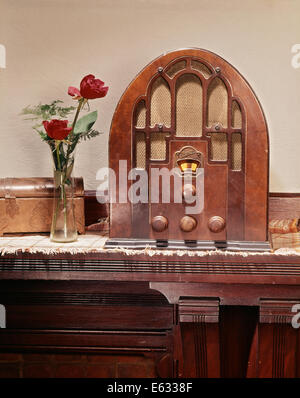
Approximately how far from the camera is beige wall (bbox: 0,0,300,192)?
143 cm

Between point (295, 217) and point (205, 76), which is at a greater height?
point (205, 76)

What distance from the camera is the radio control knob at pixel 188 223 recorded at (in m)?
1.08

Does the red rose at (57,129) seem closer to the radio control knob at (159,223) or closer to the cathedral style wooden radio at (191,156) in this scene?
the cathedral style wooden radio at (191,156)

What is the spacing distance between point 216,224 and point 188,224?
0.08m

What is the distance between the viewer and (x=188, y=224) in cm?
108

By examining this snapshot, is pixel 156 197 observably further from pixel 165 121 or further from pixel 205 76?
pixel 205 76

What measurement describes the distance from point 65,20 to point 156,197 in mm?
881

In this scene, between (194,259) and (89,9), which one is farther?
(89,9)

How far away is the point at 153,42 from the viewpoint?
1459mm

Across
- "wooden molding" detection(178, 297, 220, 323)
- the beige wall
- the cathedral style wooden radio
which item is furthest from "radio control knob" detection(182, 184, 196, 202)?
the beige wall

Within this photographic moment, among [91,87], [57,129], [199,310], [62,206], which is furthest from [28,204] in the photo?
[199,310]

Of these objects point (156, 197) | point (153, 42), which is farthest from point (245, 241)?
point (153, 42)

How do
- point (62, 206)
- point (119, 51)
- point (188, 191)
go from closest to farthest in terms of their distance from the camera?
point (188, 191) → point (62, 206) → point (119, 51)

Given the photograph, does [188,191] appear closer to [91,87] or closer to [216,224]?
[216,224]
